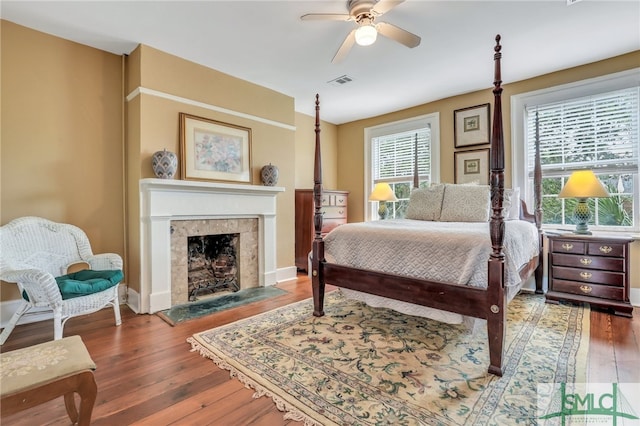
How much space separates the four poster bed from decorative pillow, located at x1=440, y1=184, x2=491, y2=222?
0.48 meters

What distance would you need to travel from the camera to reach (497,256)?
1825mm

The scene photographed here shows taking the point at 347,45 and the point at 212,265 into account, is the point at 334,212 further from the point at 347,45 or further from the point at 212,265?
the point at 347,45

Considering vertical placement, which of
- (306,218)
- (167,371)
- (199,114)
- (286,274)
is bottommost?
(167,371)

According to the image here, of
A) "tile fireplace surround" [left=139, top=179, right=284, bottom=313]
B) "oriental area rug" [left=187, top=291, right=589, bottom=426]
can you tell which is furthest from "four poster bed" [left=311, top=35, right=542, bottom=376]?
"tile fireplace surround" [left=139, top=179, right=284, bottom=313]

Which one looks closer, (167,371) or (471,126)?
(167,371)

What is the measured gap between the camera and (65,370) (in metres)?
A: 1.16

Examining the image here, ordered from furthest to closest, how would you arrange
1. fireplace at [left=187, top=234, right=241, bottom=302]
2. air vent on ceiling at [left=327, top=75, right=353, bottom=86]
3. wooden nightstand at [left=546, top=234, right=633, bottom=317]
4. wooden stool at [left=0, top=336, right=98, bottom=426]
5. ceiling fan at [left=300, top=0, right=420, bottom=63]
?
air vent on ceiling at [left=327, top=75, right=353, bottom=86] < fireplace at [left=187, top=234, right=241, bottom=302] < wooden nightstand at [left=546, top=234, right=633, bottom=317] < ceiling fan at [left=300, top=0, right=420, bottom=63] < wooden stool at [left=0, top=336, right=98, bottom=426]

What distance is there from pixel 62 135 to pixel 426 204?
3857 mm

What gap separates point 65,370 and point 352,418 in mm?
1240

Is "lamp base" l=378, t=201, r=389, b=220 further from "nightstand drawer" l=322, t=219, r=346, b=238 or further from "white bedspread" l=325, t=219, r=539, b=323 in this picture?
"white bedspread" l=325, t=219, r=539, b=323

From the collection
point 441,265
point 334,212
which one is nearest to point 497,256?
point 441,265

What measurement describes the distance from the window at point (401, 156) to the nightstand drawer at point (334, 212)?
51 centimetres

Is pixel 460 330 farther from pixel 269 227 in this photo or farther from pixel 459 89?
pixel 459 89

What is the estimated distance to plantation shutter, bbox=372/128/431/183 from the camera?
15.6ft
